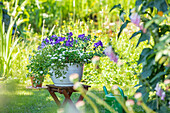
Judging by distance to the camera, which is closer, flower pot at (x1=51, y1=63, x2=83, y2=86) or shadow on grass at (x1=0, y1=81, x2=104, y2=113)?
shadow on grass at (x1=0, y1=81, x2=104, y2=113)

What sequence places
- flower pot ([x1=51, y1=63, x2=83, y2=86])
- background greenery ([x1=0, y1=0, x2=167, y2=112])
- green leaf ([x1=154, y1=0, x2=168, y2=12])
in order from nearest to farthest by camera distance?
green leaf ([x1=154, y1=0, x2=168, y2=12])
flower pot ([x1=51, y1=63, x2=83, y2=86])
background greenery ([x1=0, y1=0, x2=167, y2=112])

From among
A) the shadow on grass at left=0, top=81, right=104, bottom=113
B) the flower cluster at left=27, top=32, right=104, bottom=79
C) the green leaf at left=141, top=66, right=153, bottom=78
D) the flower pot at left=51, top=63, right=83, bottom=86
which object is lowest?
the shadow on grass at left=0, top=81, right=104, bottom=113

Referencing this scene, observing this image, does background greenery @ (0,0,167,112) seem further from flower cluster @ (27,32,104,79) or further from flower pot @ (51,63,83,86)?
flower pot @ (51,63,83,86)

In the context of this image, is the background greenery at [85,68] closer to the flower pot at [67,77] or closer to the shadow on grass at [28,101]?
the shadow on grass at [28,101]

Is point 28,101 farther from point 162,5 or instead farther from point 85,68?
point 162,5

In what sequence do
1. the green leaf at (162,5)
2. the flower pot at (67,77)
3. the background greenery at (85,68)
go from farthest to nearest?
1. the background greenery at (85,68)
2. the flower pot at (67,77)
3. the green leaf at (162,5)

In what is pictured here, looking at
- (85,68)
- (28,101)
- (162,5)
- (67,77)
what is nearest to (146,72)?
(162,5)

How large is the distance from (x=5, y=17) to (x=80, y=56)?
4230 millimetres

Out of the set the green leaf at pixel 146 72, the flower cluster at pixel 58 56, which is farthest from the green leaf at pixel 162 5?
the flower cluster at pixel 58 56

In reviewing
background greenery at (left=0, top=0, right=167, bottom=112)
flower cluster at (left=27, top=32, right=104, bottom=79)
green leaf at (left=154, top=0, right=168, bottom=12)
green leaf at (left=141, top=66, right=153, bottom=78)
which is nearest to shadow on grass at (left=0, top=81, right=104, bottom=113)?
background greenery at (left=0, top=0, right=167, bottom=112)

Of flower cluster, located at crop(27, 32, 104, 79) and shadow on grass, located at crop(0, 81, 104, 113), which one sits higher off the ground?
flower cluster, located at crop(27, 32, 104, 79)

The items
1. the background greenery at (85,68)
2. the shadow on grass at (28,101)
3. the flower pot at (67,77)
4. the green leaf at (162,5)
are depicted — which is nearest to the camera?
the green leaf at (162,5)

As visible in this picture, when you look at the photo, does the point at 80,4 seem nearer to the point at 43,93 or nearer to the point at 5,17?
the point at 5,17

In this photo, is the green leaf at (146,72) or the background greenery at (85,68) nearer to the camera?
the green leaf at (146,72)
